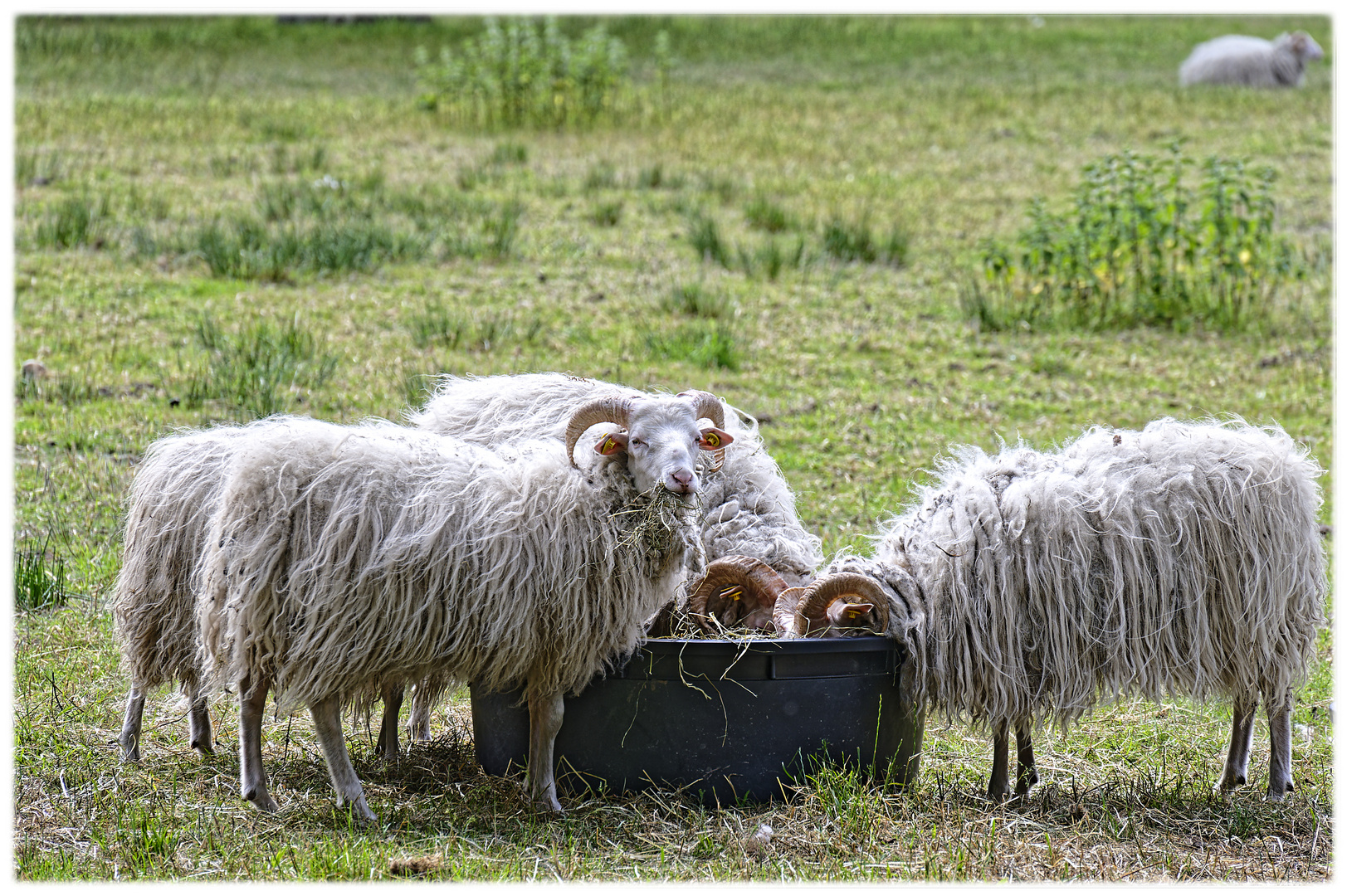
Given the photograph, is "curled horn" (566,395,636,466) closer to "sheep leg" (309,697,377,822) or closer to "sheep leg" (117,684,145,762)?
"sheep leg" (309,697,377,822)

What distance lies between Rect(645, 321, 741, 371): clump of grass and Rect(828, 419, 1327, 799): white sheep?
4.49m

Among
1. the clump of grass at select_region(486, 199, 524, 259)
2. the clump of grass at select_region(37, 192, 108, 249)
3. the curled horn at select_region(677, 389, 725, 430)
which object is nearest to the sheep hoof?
the curled horn at select_region(677, 389, 725, 430)

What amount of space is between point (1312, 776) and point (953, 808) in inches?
55.2

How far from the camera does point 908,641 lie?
4.17 meters

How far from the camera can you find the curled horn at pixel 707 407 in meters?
4.01

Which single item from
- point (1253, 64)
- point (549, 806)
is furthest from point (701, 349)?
point (1253, 64)

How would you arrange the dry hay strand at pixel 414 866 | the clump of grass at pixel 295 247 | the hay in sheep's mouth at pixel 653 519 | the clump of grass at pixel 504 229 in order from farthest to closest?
1. the clump of grass at pixel 504 229
2. the clump of grass at pixel 295 247
3. the hay in sheep's mouth at pixel 653 519
4. the dry hay strand at pixel 414 866

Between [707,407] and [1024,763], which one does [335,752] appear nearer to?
[707,407]

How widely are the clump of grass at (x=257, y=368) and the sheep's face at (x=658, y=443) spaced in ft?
11.4

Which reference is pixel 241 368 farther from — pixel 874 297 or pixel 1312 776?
pixel 1312 776

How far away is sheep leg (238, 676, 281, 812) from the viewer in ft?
12.8


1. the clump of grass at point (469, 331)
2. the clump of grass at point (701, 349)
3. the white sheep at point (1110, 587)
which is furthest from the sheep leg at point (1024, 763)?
the clump of grass at point (469, 331)

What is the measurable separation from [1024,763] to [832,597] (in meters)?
0.86

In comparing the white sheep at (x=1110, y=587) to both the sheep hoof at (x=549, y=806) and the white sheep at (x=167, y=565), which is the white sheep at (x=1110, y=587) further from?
the white sheep at (x=167, y=565)
